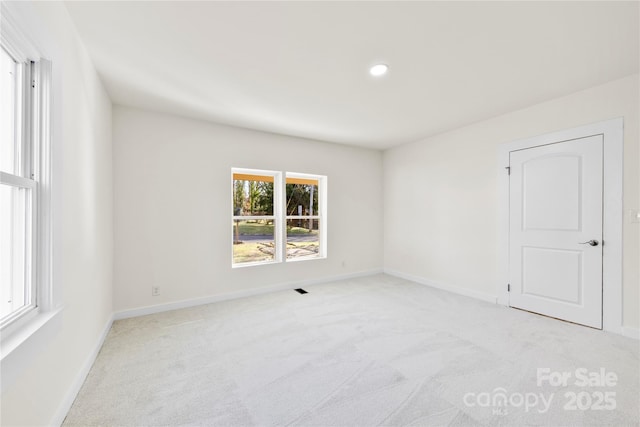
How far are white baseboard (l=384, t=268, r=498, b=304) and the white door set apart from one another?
289 millimetres

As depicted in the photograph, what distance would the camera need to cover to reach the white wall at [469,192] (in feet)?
8.89

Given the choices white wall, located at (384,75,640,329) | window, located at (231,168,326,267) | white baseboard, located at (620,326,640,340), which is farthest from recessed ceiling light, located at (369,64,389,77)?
white baseboard, located at (620,326,640,340)

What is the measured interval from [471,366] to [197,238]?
3389 millimetres

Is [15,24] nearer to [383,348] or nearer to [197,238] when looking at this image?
[197,238]

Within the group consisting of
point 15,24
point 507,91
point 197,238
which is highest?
point 507,91

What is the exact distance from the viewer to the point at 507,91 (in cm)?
295

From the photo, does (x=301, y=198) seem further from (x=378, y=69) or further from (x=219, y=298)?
(x=378, y=69)

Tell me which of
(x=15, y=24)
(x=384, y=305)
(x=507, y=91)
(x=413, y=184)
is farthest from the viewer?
(x=413, y=184)

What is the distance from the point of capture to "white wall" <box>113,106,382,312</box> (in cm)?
329

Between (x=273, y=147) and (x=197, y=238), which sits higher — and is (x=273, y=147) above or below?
above

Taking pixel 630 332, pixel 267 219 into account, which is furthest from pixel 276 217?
pixel 630 332

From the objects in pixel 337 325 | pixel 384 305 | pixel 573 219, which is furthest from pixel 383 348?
pixel 573 219

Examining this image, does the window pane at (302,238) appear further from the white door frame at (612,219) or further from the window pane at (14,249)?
the white door frame at (612,219)

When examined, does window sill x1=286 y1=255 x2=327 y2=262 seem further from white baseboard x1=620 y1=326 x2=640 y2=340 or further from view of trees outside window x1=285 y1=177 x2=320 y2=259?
white baseboard x1=620 y1=326 x2=640 y2=340
